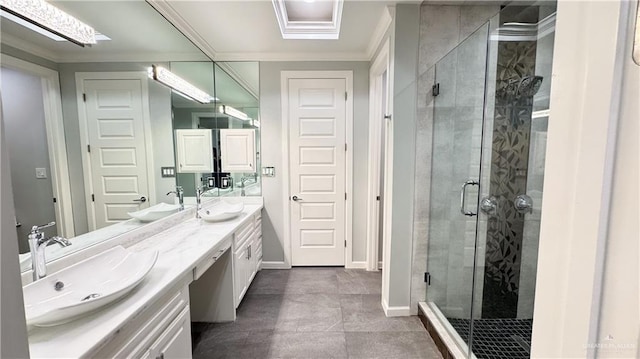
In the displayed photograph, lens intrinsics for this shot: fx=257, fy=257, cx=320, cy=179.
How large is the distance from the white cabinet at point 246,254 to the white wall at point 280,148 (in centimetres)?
19

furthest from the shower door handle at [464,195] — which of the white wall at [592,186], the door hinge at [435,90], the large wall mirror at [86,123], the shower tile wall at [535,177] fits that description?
the large wall mirror at [86,123]

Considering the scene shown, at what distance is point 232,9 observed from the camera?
2145 millimetres

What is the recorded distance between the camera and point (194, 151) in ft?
8.80

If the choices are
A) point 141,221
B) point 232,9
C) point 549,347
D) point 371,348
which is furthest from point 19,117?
point 371,348

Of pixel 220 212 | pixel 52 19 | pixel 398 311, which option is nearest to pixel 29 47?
pixel 52 19

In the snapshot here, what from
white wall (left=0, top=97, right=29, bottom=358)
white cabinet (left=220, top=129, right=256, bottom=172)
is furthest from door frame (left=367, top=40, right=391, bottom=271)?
white wall (left=0, top=97, right=29, bottom=358)

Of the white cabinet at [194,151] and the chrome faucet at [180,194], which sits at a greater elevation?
the white cabinet at [194,151]

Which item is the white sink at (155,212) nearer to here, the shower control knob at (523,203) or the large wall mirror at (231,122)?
the large wall mirror at (231,122)

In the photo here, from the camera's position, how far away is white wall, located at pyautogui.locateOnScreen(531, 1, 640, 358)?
300 mm

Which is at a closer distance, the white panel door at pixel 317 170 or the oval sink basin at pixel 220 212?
the oval sink basin at pixel 220 212

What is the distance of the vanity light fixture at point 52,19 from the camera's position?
3.73 feet

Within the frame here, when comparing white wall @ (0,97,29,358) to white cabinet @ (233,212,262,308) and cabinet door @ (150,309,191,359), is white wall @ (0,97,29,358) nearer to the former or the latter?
cabinet door @ (150,309,191,359)

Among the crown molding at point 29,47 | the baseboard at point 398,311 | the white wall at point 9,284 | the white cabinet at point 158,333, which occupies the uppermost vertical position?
the crown molding at point 29,47

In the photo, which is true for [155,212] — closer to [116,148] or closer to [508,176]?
[116,148]
